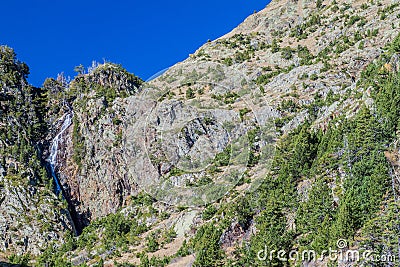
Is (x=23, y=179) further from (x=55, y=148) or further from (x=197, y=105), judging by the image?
(x=197, y=105)

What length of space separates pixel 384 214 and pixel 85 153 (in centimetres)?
7197

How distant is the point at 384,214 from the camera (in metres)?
43.5

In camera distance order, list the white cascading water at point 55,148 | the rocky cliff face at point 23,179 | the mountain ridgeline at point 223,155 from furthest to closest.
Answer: the white cascading water at point 55,148 → the rocky cliff face at point 23,179 → the mountain ridgeline at point 223,155

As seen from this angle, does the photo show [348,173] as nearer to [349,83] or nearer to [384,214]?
[384,214]

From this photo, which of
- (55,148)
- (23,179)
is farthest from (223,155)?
(55,148)

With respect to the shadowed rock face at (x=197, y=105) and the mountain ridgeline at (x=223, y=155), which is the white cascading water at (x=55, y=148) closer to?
the mountain ridgeline at (x=223, y=155)

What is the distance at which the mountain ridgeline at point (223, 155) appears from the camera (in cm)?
4869

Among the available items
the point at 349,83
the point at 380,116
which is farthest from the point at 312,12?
the point at 380,116

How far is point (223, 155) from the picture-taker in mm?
62812

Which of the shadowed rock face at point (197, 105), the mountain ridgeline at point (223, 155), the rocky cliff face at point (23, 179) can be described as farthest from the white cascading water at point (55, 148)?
the rocky cliff face at point (23, 179)

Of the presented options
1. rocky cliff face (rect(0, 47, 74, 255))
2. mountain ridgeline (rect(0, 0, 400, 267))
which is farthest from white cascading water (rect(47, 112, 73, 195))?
rocky cliff face (rect(0, 47, 74, 255))

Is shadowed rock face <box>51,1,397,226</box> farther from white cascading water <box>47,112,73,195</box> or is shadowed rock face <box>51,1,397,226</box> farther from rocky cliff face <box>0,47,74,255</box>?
rocky cliff face <box>0,47,74,255</box>

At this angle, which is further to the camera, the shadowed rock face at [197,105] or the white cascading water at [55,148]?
the white cascading water at [55,148]

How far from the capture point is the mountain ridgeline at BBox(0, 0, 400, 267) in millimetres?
48688
